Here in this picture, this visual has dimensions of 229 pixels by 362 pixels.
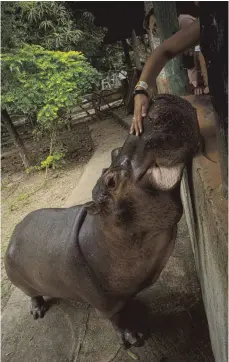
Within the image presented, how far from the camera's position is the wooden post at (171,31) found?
10.1 ft

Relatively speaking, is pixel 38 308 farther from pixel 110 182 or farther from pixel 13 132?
pixel 13 132

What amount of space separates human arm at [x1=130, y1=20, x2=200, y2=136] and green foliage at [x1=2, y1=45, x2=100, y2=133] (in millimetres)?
5137

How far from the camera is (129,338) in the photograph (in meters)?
2.27

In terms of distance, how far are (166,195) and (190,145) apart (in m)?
0.25

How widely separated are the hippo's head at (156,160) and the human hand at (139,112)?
0.05 m

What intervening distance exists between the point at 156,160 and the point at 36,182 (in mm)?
6106

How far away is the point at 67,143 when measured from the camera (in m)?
8.96

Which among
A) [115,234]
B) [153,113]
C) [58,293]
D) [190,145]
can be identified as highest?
[153,113]

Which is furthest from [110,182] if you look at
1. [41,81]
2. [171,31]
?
[41,81]

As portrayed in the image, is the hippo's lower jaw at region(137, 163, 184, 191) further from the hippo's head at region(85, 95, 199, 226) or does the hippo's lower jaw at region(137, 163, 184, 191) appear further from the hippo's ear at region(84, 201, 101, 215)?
the hippo's ear at region(84, 201, 101, 215)

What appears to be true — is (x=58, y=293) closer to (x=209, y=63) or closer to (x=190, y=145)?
(x=190, y=145)

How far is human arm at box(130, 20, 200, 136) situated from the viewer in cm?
153

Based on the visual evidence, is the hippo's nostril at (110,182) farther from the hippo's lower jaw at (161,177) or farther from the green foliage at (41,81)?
the green foliage at (41,81)

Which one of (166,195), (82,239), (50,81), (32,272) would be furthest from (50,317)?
(50,81)
